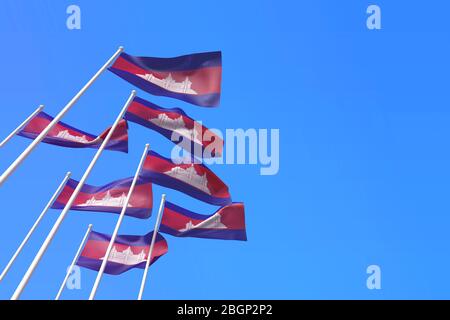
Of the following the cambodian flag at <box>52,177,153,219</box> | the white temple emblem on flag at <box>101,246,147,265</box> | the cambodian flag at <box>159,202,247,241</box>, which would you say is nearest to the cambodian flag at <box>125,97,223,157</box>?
the cambodian flag at <box>52,177,153,219</box>

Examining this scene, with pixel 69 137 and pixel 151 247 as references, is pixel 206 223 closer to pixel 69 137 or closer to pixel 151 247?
pixel 151 247

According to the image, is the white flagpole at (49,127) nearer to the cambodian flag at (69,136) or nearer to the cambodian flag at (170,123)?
the cambodian flag at (170,123)

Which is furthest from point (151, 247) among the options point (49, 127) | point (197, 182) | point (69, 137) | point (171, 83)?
point (49, 127)

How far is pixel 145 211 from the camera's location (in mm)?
21359

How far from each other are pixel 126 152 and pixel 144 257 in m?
5.41

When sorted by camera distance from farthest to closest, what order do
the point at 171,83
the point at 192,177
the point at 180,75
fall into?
the point at 192,177
the point at 180,75
the point at 171,83

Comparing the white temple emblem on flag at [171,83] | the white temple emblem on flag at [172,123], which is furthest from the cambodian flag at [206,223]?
the white temple emblem on flag at [171,83]

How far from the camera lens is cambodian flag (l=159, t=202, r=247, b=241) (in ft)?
69.9

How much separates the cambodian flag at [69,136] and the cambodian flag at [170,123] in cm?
151

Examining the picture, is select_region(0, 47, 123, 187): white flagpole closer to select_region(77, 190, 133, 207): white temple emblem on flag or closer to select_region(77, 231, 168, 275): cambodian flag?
select_region(77, 190, 133, 207): white temple emblem on flag

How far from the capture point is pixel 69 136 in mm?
19156

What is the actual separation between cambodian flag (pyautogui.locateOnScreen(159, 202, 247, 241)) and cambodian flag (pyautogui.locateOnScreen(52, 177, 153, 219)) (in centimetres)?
111

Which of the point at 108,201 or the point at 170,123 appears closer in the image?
the point at 170,123

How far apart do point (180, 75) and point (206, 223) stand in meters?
7.01
